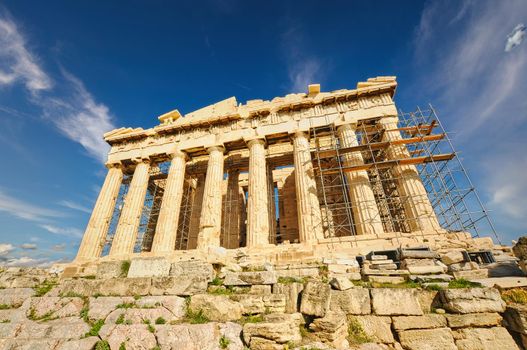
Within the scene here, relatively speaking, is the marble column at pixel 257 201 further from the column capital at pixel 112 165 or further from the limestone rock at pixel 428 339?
the column capital at pixel 112 165

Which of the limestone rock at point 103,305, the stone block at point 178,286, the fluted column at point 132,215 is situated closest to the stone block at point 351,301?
the stone block at point 178,286

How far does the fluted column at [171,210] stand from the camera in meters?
14.7

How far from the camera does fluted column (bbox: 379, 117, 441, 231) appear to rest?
1163 centimetres

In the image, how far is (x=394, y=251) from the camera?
28.6 feet

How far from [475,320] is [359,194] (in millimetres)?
8953

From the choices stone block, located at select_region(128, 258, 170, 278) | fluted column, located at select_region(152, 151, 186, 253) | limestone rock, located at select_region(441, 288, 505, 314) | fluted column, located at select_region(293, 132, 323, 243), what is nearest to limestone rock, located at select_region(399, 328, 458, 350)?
limestone rock, located at select_region(441, 288, 505, 314)

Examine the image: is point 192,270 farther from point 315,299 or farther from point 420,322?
point 420,322

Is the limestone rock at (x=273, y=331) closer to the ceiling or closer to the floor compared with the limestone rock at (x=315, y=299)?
closer to the floor

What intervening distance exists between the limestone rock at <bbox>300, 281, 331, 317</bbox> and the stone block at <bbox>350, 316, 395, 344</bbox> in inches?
28.1

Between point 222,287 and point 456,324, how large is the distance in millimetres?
4607

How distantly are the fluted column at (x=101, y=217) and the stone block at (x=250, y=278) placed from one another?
13676mm

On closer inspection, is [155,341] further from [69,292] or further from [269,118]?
[269,118]

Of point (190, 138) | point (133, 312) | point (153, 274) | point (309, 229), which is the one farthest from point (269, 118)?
point (133, 312)

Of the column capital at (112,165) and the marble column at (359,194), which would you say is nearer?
the marble column at (359,194)
